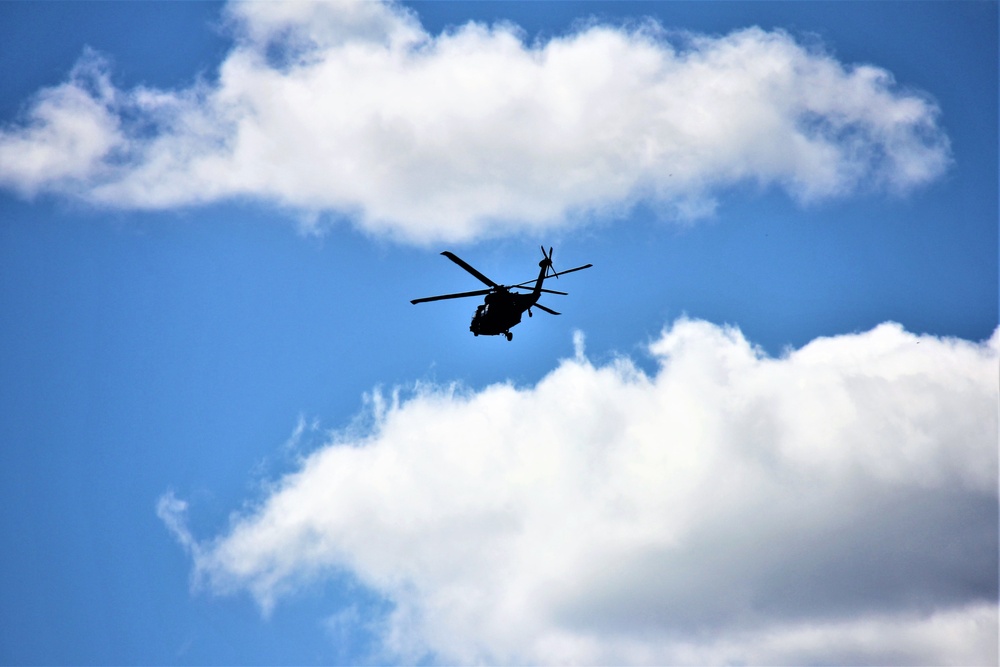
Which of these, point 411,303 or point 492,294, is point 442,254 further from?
point 492,294

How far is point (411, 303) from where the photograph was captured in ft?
185

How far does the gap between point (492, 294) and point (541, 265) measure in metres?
4.28

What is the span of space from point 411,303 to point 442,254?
477 cm

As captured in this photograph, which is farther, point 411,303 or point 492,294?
point 492,294

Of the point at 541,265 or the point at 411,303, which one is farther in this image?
the point at 541,265

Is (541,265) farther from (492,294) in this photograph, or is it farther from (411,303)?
(411,303)

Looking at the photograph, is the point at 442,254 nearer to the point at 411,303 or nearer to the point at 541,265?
the point at 411,303

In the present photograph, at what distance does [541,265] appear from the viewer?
61250 mm

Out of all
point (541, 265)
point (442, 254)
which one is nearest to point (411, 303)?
point (442, 254)

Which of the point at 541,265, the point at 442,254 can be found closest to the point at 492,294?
the point at 541,265

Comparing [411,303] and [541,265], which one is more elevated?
[541,265]

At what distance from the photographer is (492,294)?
2446 inches

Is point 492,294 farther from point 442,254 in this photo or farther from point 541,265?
point 442,254

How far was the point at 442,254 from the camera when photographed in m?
53.6
